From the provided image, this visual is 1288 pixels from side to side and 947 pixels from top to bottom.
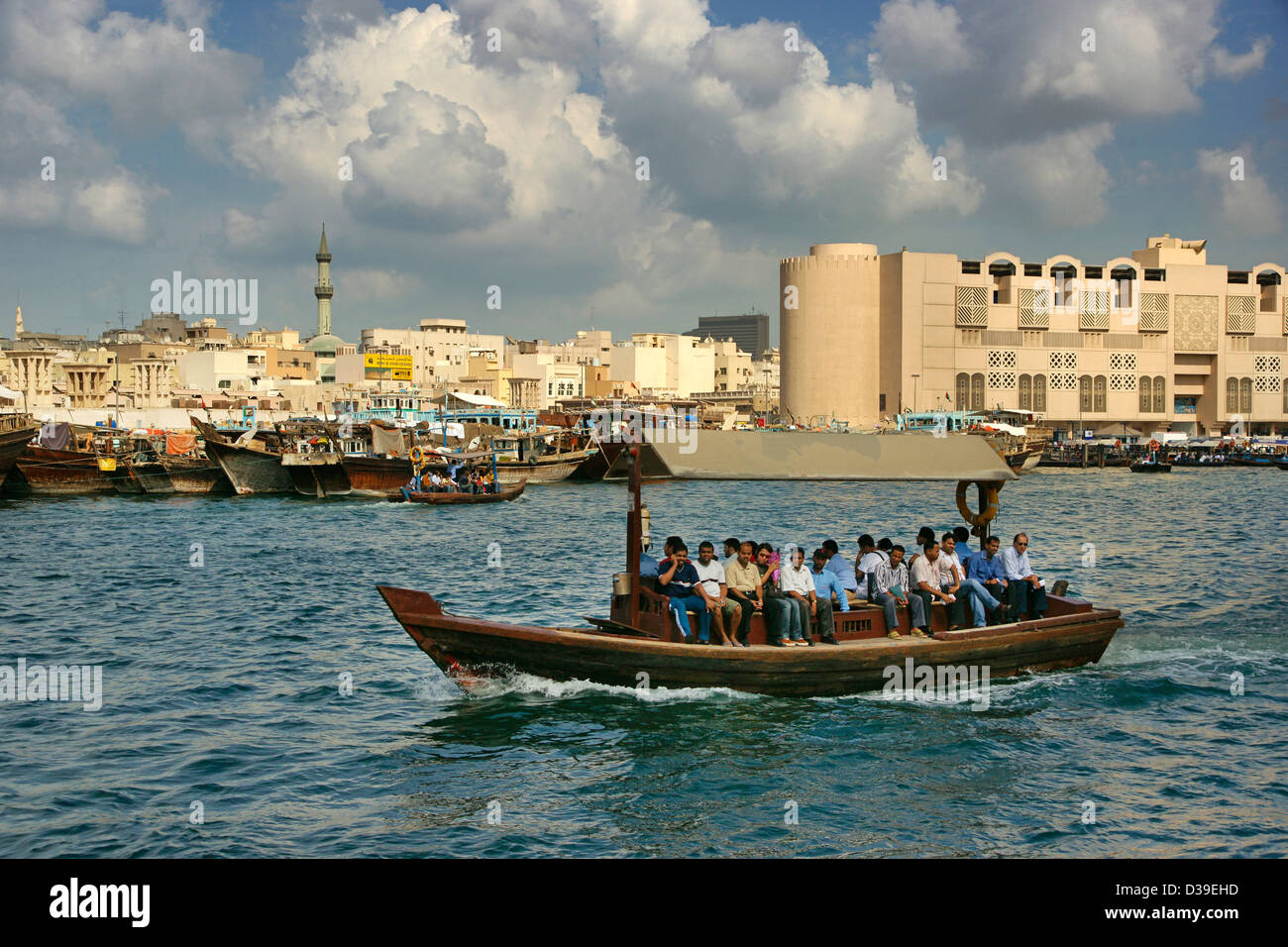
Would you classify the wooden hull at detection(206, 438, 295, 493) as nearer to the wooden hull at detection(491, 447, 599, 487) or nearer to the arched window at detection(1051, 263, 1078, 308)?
the wooden hull at detection(491, 447, 599, 487)

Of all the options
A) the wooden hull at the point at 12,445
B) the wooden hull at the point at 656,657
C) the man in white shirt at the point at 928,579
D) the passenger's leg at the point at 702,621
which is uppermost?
the wooden hull at the point at 12,445

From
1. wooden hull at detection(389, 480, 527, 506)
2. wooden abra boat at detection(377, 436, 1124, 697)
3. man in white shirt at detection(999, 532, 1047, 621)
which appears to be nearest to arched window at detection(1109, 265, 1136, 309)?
wooden hull at detection(389, 480, 527, 506)

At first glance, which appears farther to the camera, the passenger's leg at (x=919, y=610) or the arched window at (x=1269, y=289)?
the arched window at (x=1269, y=289)

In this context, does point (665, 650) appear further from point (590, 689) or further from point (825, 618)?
point (825, 618)

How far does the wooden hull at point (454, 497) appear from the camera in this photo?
137 ft

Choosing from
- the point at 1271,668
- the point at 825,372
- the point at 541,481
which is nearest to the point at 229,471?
the point at 541,481

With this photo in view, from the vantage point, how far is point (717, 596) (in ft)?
40.9

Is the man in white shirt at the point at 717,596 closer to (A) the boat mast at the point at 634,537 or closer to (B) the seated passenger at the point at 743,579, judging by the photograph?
(B) the seated passenger at the point at 743,579

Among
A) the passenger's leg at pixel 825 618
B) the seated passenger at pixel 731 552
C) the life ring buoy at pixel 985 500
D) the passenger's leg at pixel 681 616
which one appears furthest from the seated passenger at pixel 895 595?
the passenger's leg at pixel 681 616

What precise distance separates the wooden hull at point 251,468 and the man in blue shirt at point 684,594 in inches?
1454
